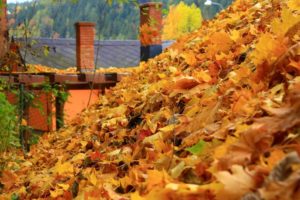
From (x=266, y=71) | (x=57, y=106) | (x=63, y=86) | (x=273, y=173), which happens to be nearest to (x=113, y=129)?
(x=266, y=71)

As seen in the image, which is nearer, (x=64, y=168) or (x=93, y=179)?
(x=93, y=179)

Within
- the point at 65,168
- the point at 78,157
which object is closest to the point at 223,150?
the point at 65,168

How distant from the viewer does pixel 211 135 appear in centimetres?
205

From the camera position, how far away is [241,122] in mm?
1897

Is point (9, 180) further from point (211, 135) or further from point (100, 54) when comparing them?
point (100, 54)

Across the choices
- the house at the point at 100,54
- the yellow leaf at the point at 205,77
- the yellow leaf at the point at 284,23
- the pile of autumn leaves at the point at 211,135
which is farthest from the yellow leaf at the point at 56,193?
the house at the point at 100,54

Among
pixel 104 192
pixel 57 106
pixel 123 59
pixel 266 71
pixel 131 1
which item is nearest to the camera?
pixel 266 71

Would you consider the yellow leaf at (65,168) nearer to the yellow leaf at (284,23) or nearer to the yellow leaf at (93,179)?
the yellow leaf at (93,179)

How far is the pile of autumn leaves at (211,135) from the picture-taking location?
4.96 ft

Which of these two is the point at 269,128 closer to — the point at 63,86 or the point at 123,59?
the point at 63,86

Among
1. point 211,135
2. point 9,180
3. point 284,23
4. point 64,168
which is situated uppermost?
point 284,23

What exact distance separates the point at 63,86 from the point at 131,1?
27.7 ft

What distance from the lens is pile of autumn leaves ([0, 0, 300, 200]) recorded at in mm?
1512

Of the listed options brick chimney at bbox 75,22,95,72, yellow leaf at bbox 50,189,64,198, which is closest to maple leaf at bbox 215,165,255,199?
yellow leaf at bbox 50,189,64,198
